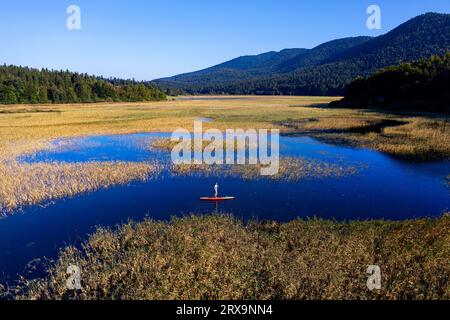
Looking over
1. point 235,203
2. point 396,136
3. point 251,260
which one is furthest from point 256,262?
point 396,136

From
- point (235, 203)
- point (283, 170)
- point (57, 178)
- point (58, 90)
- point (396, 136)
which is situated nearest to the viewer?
point (235, 203)

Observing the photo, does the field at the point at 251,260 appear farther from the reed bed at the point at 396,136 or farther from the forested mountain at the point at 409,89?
the forested mountain at the point at 409,89

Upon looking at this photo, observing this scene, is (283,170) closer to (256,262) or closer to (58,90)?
(256,262)

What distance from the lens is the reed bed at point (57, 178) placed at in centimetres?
2119

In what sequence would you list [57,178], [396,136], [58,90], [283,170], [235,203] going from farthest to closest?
1. [58,90]
2. [396,136]
3. [283,170]
4. [57,178]
5. [235,203]

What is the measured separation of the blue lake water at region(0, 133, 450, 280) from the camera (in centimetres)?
1614

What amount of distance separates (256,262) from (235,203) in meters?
8.04

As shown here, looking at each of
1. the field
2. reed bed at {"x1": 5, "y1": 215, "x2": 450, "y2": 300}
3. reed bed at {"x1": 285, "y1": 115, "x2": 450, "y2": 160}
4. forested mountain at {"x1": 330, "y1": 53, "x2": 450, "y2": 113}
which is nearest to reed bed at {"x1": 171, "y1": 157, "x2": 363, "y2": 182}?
reed bed at {"x1": 285, "y1": 115, "x2": 450, "y2": 160}

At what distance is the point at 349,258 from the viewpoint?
40.4ft

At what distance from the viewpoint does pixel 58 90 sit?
139250mm

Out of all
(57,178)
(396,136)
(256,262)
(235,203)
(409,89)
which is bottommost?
(256,262)

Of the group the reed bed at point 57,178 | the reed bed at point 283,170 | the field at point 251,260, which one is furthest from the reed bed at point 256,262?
the reed bed at point 283,170

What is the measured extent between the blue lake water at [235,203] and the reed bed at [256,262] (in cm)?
225
